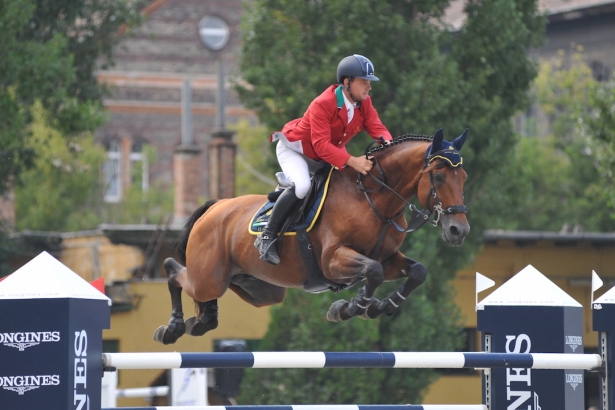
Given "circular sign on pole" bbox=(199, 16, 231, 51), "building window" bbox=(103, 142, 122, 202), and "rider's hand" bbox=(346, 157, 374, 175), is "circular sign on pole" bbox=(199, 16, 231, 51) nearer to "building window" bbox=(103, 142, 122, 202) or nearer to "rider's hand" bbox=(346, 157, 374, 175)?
"building window" bbox=(103, 142, 122, 202)

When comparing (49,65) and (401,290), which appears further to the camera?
(49,65)

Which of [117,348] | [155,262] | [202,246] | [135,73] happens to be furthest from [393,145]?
[135,73]

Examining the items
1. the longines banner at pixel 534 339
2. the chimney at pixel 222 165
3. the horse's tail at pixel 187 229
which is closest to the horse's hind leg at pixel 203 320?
the horse's tail at pixel 187 229

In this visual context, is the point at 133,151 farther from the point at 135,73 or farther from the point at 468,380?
the point at 468,380

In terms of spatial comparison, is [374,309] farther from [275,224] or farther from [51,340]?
[51,340]

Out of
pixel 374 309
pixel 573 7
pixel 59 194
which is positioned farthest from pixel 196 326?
pixel 573 7

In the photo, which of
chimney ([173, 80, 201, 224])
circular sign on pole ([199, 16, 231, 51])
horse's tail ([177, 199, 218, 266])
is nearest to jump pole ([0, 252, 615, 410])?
horse's tail ([177, 199, 218, 266])

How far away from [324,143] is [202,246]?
151 centimetres

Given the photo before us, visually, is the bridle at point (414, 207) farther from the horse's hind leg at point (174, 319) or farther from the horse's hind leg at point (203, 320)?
the horse's hind leg at point (174, 319)

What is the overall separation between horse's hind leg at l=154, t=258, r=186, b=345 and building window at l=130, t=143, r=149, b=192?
2804 cm

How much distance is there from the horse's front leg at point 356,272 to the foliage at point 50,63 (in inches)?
327

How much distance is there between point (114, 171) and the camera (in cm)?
3653

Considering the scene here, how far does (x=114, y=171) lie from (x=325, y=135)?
1205 inches

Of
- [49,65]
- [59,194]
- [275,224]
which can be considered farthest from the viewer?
[59,194]
